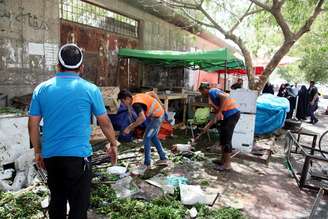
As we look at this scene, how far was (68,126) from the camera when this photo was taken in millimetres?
2514

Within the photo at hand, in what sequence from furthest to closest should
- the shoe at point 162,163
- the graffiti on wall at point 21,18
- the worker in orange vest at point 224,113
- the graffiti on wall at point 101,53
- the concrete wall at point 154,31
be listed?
1. the concrete wall at point 154,31
2. the graffiti on wall at point 101,53
3. the graffiti on wall at point 21,18
4. the shoe at point 162,163
5. the worker in orange vest at point 224,113

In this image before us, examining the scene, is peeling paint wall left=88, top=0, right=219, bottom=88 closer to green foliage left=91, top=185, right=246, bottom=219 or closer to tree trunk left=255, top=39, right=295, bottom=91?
tree trunk left=255, top=39, right=295, bottom=91

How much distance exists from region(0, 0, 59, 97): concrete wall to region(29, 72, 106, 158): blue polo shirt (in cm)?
450

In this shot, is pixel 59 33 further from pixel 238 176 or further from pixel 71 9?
pixel 238 176

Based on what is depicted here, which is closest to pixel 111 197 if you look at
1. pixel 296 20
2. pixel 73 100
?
pixel 73 100

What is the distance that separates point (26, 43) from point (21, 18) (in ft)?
1.74

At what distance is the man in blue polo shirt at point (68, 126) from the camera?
2.48m

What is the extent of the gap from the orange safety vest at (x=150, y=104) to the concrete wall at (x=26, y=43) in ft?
9.95

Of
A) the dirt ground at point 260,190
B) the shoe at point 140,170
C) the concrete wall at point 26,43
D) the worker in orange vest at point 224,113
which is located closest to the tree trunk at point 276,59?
the dirt ground at point 260,190

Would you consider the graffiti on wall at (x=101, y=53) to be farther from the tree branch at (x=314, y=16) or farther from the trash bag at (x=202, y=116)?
the tree branch at (x=314, y=16)

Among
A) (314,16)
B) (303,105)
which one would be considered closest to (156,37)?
(314,16)

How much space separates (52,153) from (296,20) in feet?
28.2

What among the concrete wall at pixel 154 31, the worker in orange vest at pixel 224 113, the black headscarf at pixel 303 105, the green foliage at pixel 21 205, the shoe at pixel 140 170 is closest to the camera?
the green foliage at pixel 21 205

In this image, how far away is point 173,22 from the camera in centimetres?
1352
